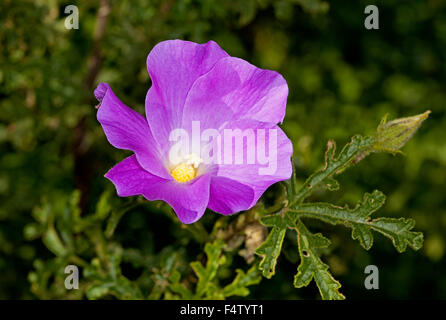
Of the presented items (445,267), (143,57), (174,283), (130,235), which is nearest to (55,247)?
(130,235)

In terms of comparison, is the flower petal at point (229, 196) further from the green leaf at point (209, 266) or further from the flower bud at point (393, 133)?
the flower bud at point (393, 133)

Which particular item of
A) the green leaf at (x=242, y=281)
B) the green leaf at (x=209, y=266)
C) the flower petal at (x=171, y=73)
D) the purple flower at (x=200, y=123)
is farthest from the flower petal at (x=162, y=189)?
the green leaf at (x=242, y=281)

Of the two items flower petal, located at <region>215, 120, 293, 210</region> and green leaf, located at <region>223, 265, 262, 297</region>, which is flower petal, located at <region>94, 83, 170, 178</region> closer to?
flower petal, located at <region>215, 120, 293, 210</region>

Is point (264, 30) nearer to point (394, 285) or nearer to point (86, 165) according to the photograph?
point (86, 165)

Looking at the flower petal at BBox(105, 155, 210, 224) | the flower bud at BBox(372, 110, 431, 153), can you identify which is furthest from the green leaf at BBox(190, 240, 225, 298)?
the flower bud at BBox(372, 110, 431, 153)

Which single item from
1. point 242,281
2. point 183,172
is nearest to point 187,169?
point 183,172

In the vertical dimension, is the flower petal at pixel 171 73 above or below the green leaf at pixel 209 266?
above

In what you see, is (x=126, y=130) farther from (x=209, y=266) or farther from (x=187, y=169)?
(x=209, y=266)
